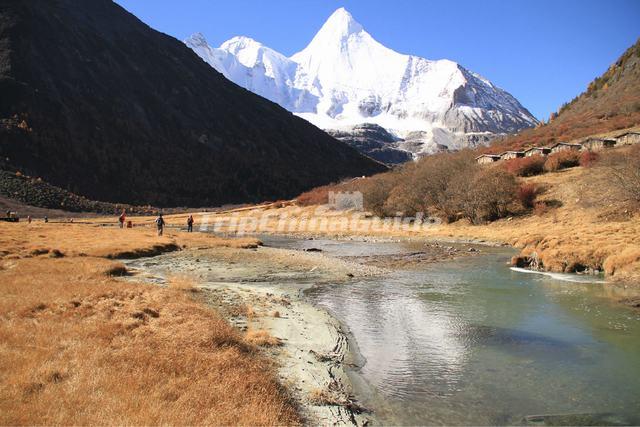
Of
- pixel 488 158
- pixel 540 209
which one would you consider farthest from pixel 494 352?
pixel 488 158


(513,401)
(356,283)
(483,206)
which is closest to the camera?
(513,401)

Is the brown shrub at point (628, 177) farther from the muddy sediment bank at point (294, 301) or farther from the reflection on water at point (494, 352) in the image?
the reflection on water at point (494, 352)

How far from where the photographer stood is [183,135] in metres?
160

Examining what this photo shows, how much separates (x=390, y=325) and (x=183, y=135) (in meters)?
154

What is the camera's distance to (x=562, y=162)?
66.3 metres

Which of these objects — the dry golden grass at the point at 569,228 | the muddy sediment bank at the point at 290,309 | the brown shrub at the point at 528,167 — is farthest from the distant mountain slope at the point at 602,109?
the muddy sediment bank at the point at 290,309

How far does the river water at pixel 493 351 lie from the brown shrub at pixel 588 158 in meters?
44.8

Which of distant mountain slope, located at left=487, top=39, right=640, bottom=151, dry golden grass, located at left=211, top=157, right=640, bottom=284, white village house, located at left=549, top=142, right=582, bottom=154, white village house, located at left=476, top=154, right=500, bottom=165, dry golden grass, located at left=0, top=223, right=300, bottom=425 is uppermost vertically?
distant mountain slope, located at left=487, top=39, right=640, bottom=151

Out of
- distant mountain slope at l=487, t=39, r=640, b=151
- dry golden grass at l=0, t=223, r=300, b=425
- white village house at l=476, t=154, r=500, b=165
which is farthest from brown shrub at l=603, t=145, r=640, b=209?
dry golden grass at l=0, t=223, r=300, b=425

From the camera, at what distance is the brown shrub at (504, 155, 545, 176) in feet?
221

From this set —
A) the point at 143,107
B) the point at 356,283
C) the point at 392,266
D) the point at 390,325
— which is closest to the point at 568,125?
the point at 392,266

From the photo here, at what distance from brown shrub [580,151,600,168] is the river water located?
44.8 meters

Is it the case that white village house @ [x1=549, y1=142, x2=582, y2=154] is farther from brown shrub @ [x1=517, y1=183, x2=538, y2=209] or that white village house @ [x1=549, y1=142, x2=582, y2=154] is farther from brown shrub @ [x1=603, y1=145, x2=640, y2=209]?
brown shrub @ [x1=603, y1=145, x2=640, y2=209]

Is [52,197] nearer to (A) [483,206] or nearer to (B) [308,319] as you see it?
A: (A) [483,206]
